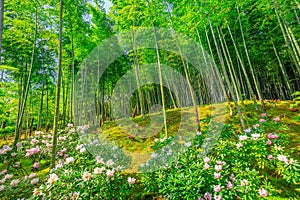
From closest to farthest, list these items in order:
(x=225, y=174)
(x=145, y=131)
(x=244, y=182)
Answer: (x=244, y=182)
(x=225, y=174)
(x=145, y=131)

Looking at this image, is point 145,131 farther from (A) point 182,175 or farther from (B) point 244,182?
(B) point 244,182

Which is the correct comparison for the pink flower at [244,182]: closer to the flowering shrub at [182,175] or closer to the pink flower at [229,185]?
the flowering shrub at [182,175]

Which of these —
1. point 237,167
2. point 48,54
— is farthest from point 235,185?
point 48,54

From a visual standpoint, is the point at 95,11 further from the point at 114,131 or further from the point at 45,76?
the point at 114,131

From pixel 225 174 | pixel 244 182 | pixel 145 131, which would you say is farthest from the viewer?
pixel 145 131

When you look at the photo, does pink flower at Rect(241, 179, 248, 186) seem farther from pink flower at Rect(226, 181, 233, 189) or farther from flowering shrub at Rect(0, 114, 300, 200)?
pink flower at Rect(226, 181, 233, 189)

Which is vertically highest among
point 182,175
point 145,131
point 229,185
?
point 145,131

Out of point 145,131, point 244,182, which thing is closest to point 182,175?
point 244,182

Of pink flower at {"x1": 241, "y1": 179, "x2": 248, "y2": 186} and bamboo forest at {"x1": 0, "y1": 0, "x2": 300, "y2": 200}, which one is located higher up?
bamboo forest at {"x1": 0, "y1": 0, "x2": 300, "y2": 200}

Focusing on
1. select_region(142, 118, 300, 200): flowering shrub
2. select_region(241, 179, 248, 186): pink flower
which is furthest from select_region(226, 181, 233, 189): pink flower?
select_region(241, 179, 248, 186): pink flower

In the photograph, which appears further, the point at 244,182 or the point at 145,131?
the point at 145,131

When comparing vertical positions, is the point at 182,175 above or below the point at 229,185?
above

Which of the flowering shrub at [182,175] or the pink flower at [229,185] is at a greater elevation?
the flowering shrub at [182,175]

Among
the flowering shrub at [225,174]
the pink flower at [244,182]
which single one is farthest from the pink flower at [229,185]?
the pink flower at [244,182]
